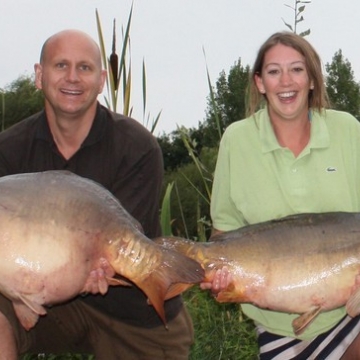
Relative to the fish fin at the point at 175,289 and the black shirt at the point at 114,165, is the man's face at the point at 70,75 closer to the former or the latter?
the black shirt at the point at 114,165

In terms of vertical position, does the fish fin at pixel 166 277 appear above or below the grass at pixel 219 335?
→ above

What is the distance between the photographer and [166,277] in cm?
361

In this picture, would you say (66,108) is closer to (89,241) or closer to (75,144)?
(75,144)

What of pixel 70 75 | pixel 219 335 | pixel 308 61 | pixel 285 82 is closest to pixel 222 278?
pixel 285 82

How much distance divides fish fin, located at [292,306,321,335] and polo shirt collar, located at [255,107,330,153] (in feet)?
2.49

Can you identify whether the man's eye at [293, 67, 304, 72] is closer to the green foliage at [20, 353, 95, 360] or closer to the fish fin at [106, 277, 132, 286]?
the fish fin at [106, 277, 132, 286]

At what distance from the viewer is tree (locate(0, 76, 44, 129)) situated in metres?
19.8

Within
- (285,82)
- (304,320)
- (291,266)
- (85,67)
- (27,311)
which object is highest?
(85,67)

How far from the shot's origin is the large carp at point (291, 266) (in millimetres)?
3863

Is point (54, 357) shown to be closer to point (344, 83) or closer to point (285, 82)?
point (285, 82)

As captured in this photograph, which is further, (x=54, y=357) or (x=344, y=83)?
(x=344, y=83)

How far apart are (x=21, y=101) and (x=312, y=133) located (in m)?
16.9

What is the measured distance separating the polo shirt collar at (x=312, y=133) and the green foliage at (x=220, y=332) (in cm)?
166

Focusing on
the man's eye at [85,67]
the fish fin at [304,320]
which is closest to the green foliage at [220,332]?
the fish fin at [304,320]
